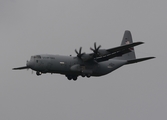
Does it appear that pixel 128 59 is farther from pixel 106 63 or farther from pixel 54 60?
pixel 54 60

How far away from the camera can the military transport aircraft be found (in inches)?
1668

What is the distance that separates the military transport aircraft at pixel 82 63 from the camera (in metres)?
42.4

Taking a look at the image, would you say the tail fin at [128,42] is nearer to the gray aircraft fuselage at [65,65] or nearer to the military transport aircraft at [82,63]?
the military transport aircraft at [82,63]

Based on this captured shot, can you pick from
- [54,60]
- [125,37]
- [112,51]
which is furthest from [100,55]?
[125,37]

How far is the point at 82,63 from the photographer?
4450 cm

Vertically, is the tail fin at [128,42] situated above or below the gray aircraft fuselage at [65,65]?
above

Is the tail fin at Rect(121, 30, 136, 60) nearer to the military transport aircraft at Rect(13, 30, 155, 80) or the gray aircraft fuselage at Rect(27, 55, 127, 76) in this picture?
the military transport aircraft at Rect(13, 30, 155, 80)

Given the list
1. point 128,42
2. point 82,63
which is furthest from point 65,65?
point 128,42

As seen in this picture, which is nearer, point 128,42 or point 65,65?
point 65,65

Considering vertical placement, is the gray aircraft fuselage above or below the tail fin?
below

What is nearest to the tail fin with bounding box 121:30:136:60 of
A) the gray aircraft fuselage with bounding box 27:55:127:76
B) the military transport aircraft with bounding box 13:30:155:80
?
the military transport aircraft with bounding box 13:30:155:80

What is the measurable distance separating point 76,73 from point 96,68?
254 cm

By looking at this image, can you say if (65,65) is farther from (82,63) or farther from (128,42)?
(128,42)

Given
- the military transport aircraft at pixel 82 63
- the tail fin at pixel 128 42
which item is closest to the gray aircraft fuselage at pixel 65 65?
the military transport aircraft at pixel 82 63
